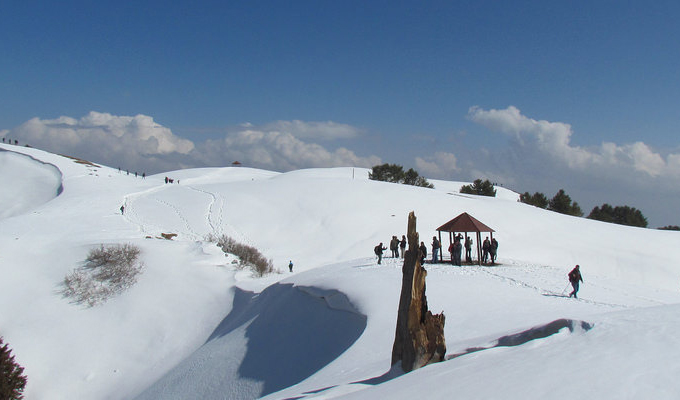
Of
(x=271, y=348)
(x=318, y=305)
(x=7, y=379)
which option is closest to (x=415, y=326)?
(x=271, y=348)

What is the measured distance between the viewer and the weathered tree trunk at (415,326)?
25.0 ft

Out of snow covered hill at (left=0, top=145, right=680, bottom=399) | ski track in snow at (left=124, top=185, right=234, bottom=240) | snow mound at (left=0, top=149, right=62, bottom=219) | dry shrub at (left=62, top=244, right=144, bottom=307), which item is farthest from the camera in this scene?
snow mound at (left=0, top=149, right=62, bottom=219)

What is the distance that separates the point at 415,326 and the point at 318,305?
863 centimetres

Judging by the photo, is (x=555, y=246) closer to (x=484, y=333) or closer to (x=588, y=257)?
(x=588, y=257)

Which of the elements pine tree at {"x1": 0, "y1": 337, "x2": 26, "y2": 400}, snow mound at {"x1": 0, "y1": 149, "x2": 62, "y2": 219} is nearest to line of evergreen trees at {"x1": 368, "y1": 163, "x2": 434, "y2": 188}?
snow mound at {"x1": 0, "y1": 149, "x2": 62, "y2": 219}

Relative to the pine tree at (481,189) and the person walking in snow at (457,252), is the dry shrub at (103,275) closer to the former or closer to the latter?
the person walking in snow at (457,252)

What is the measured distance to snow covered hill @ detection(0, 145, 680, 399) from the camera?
632 cm

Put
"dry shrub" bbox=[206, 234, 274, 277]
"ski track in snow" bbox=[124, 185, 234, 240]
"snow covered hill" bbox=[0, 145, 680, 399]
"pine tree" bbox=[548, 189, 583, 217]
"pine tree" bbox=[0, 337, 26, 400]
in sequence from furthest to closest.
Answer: "pine tree" bbox=[548, 189, 583, 217]
"ski track in snow" bbox=[124, 185, 234, 240]
"dry shrub" bbox=[206, 234, 274, 277]
"pine tree" bbox=[0, 337, 26, 400]
"snow covered hill" bbox=[0, 145, 680, 399]

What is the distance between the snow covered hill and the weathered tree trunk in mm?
441

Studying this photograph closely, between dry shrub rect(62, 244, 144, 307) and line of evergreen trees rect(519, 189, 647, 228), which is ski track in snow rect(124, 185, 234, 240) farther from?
line of evergreen trees rect(519, 189, 647, 228)

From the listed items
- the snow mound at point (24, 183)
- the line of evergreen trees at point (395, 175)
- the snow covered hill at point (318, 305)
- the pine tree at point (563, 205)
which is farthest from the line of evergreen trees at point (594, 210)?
the snow mound at point (24, 183)

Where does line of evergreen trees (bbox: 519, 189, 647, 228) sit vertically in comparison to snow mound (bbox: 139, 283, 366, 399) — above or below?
above

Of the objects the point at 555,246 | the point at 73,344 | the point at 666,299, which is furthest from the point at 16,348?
the point at 555,246

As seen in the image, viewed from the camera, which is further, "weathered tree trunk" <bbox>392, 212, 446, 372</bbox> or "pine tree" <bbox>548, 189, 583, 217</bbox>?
"pine tree" <bbox>548, 189, 583, 217</bbox>
